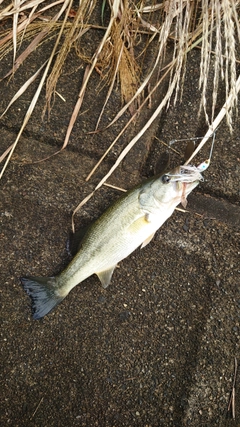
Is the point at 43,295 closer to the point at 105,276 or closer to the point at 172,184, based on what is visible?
the point at 105,276

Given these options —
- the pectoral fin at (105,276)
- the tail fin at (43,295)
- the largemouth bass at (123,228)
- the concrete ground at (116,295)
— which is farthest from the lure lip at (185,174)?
the tail fin at (43,295)

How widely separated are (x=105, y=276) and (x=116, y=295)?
14cm

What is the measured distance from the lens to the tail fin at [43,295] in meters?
2.58

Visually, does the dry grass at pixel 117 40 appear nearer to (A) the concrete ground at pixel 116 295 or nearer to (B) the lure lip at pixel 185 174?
(A) the concrete ground at pixel 116 295

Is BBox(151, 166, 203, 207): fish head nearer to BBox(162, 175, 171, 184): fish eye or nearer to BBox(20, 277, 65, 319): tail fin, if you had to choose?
BBox(162, 175, 171, 184): fish eye

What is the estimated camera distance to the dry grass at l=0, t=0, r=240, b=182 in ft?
9.80

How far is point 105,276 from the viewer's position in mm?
2656

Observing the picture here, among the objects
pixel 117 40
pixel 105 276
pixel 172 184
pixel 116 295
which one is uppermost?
pixel 117 40

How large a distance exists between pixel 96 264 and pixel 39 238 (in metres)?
0.40

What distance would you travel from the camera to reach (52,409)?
2.50m

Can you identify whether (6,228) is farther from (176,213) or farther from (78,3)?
(78,3)

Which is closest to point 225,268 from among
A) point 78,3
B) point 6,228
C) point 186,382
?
point 186,382

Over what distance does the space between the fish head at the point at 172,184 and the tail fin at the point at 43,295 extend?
2.45 ft

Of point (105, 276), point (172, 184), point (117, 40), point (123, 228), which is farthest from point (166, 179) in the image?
point (117, 40)
